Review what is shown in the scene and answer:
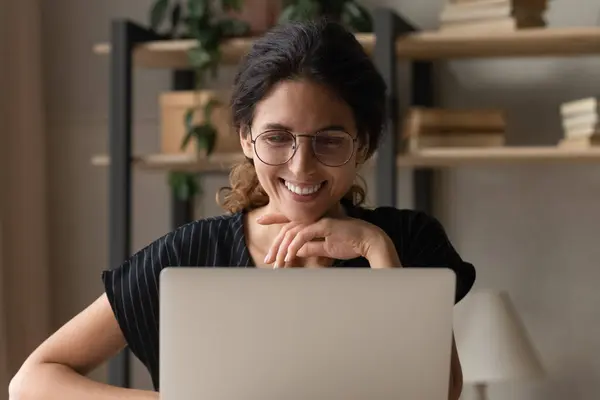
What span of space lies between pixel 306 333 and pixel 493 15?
1.55 meters

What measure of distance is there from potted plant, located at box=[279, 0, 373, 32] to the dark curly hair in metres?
1.07

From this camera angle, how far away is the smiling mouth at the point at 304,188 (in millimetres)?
1271

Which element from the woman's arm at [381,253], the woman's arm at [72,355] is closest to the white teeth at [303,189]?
the woman's arm at [381,253]

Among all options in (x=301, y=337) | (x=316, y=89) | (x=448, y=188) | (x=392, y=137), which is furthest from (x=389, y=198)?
(x=301, y=337)

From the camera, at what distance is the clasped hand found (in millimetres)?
1273

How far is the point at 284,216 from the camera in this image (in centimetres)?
134

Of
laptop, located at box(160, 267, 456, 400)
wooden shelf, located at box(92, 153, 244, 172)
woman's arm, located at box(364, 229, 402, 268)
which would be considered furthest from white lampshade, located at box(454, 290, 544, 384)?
laptop, located at box(160, 267, 456, 400)

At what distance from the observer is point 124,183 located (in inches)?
95.6

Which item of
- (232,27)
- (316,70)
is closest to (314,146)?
(316,70)

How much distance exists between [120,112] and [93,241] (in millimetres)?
623

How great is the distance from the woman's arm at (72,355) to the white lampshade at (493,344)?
117cm

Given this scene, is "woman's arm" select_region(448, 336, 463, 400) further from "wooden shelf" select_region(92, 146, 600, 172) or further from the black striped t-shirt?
"wooden shelf" select_region(92, 146, 600, 172)

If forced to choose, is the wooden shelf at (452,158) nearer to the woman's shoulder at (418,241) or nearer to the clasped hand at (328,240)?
the woman's shoulder at (418,241)

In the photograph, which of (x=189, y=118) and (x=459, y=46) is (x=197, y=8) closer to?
(x=189, y=118)
